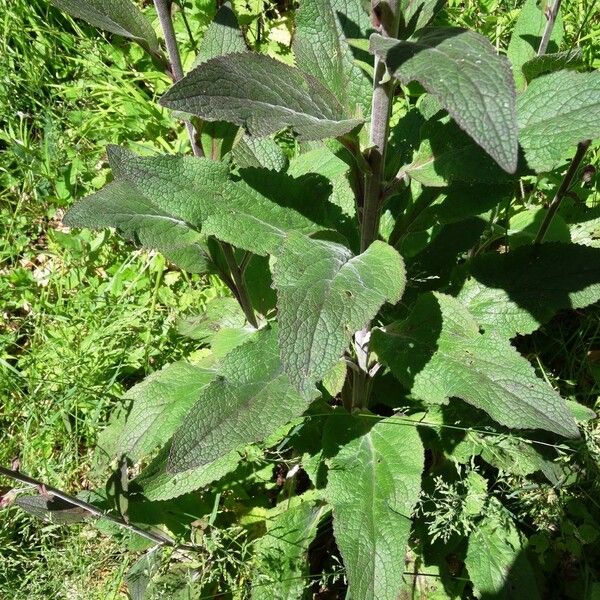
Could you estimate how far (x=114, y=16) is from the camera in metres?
1.83

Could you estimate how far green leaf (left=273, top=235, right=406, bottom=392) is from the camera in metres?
1.47

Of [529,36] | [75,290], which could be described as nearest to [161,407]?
[75,290]

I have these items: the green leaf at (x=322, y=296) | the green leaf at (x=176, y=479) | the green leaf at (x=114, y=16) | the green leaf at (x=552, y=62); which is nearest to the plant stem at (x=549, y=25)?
the green leaf at (x=552, y=62)

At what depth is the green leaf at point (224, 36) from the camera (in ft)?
6.93

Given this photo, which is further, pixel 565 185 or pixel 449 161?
pixel 565 185

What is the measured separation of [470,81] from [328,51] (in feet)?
2.60

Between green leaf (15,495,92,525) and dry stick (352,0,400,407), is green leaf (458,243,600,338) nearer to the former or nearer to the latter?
dry stick (352,0,400,407)

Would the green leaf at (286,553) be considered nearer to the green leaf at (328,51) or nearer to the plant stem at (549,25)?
the green leaf at (328,51)

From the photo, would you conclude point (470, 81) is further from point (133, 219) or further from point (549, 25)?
point (549, 25)

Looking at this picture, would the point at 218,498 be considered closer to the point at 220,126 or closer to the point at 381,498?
the point at 381,498

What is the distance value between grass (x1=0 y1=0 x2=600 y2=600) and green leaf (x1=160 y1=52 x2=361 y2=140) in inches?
60.2

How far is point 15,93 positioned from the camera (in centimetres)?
406

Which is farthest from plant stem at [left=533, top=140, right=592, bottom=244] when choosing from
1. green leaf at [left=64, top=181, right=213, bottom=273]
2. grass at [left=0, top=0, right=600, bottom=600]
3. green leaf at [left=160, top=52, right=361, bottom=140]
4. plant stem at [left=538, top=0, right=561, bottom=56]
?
green leaf at [left=64, top=181, right=213, bottom=273]

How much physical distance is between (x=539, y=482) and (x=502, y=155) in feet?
5.66
